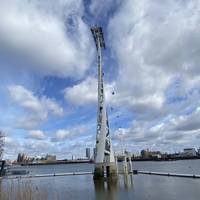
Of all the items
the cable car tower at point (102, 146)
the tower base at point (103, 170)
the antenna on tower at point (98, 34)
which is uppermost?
the antenna on tower at point (98, 34)

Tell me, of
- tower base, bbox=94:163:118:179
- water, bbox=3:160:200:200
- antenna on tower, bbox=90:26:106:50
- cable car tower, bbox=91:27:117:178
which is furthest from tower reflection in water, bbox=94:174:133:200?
antenna on tower, bbox=90:26:106:50

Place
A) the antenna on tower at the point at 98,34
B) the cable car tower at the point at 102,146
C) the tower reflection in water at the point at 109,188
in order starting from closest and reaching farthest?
1. the tower reflection in water at the point at 109,188
2. the cable car tower at the point at 102,146
3. the antenna on tower at the point at 98,34

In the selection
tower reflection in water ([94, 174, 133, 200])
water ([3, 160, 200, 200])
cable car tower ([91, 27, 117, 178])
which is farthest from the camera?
cable car tower ([91, 27, 117, 178])

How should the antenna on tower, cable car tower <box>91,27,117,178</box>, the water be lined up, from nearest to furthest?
the water
cable car tower <box>91,27,117,178</box>
the antenna on tower

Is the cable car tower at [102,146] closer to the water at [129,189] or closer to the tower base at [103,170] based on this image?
the tower base at [103,170]

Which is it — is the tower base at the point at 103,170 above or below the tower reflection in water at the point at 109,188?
above

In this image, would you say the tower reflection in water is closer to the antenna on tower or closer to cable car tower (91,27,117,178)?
cable car tower (91,27,117,178)

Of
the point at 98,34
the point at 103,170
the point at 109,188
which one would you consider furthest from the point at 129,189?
the point at 98,34

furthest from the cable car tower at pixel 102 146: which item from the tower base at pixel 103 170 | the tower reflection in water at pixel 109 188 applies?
the tower reflection in water at pixel 109 188

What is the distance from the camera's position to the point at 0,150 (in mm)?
33844

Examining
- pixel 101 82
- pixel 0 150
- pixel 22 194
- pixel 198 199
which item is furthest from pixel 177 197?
pixel 101 82

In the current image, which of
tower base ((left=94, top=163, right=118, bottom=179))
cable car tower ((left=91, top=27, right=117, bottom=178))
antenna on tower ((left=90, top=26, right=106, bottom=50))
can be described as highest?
antenna on tower ((left=90, top=26, right=106, bottom=50))

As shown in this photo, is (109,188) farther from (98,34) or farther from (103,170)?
(98,34)

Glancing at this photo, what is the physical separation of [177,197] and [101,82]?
92.4 ft
